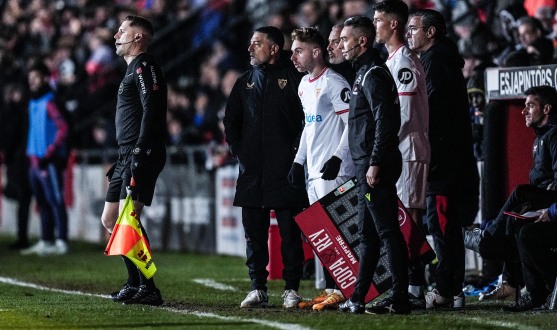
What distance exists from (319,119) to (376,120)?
101cm

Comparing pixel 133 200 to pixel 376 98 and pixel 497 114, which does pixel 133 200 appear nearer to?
pixel 376 98

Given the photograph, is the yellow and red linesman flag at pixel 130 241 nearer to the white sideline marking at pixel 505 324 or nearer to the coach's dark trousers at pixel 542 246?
the white sideline marking at pixel 505 324

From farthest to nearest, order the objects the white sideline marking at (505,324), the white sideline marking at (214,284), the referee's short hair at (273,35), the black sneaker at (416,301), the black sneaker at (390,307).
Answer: the white sideline marking at (214,284) → the referee's short hair at (273,35) → the black sneaker at (416,301) → the black sneaker at (390,307) → the white sideline marking at (505,324)

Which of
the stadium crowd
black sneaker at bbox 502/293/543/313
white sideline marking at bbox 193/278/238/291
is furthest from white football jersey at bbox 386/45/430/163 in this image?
white sideline marking at bbox 193/278/238/291

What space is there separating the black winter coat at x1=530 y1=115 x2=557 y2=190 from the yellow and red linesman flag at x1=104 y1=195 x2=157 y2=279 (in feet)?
10.2

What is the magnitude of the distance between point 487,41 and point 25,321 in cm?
697

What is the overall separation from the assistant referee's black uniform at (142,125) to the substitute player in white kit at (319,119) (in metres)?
1.08

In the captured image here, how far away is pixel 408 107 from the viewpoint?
6781mm

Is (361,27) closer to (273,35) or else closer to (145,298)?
(273,35)

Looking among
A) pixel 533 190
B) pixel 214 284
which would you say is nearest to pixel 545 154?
pixel 533 190

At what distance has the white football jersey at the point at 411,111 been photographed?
679 centimetres

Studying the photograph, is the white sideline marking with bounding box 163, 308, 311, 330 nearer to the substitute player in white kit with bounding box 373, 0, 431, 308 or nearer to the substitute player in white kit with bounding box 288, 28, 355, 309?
the substitute player in white kit with bounding box 288, 28, 355, 309

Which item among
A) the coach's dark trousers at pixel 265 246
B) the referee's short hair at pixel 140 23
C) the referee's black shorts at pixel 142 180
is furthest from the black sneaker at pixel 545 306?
the referee's short hair at pixel 140 23

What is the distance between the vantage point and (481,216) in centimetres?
902
